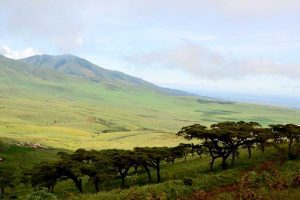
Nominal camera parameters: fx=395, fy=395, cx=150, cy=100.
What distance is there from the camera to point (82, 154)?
66.3m

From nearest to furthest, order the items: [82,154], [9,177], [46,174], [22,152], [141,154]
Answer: [46,174] < [141,154] < [82,154] < [9,177] < [22,152]

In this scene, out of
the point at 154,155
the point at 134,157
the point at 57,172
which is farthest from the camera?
the point at 154,155

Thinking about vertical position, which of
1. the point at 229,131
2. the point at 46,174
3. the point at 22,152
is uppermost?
the point at 229,131

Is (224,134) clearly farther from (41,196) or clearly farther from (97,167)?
(41,196)

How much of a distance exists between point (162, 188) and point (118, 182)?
28633 mm

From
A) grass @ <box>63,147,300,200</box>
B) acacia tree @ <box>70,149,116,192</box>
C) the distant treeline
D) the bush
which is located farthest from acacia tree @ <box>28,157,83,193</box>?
the bush

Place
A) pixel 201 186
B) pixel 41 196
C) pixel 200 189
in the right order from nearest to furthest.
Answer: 1. pixel 41 196
2. pixel 200 189
3. pixel 201 186

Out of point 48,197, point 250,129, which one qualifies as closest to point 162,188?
point 48,197

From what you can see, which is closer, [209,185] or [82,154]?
[209,185]

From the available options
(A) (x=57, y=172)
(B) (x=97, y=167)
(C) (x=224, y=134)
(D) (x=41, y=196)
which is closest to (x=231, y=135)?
(C) (x=224, y=134)

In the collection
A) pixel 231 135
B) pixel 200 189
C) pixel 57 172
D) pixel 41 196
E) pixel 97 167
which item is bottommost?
pixel 57 172

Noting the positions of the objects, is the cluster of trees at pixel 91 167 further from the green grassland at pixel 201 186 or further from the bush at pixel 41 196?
the bush at pixel 41 196

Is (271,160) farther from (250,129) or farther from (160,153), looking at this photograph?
(160,153)

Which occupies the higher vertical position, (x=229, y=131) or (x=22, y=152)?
(x=229, y=131)
